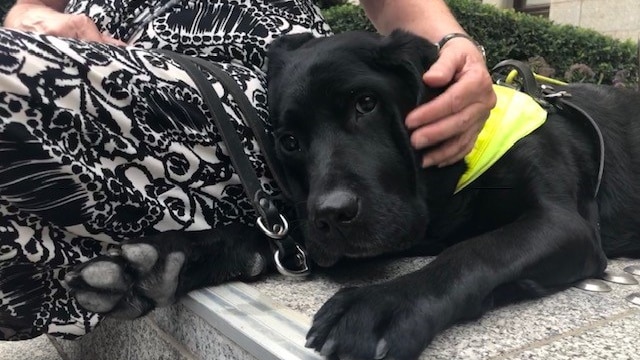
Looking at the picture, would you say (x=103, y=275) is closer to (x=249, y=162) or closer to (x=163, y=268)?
(x=163, y=268)

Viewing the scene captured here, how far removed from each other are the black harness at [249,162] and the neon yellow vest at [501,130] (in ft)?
1.71

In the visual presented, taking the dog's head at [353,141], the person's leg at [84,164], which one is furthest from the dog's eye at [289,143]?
the person's leg at [84,164]

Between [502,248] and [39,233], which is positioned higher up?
[39,233]

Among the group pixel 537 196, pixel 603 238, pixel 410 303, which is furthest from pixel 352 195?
pixel 603 238

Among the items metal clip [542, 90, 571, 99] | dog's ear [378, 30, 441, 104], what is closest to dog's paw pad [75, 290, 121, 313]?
dog's ear [378, 30, 441, 104]

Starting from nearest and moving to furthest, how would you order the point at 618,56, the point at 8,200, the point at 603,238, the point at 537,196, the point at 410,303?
the point at 410,303, the point at 8,200, the point at 537,196, the point at 603,238, the point at 618,56

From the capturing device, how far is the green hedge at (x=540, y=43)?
6562 millimetres

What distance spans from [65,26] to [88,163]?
63cm

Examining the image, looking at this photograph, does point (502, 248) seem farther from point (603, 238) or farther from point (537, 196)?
point (603, 238)

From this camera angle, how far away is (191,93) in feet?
6.04

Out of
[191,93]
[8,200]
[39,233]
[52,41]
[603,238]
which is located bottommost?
[603,238]

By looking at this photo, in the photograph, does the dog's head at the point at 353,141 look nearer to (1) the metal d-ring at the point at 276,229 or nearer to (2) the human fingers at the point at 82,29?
(1) the metal d-ring at the point at 276,229

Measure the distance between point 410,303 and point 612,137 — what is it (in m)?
1.33

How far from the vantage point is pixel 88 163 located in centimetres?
165
